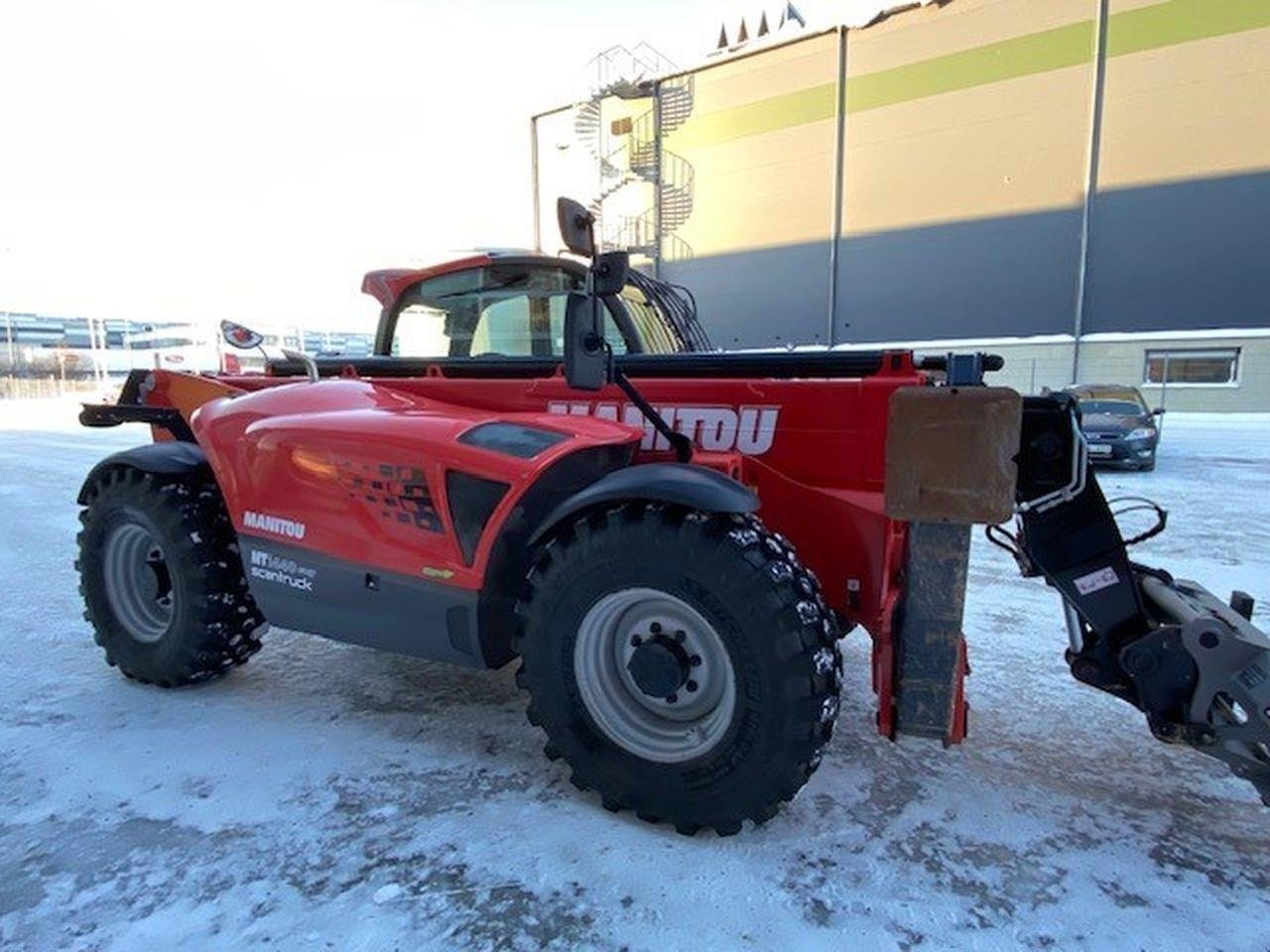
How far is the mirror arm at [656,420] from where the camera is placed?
250 cm

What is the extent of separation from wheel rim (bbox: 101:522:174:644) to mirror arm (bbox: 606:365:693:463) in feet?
7.56

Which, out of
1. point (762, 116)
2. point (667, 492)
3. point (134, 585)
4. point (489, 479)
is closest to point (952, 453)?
point (667, 492)

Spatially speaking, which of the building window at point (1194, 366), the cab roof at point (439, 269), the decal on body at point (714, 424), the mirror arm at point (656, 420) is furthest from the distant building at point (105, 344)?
the building window at point (1194, 366)

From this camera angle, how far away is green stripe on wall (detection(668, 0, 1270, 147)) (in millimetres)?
18922

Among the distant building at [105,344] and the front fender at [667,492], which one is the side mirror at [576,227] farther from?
the distant building at [105,344]

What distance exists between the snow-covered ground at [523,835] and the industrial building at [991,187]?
819 inches

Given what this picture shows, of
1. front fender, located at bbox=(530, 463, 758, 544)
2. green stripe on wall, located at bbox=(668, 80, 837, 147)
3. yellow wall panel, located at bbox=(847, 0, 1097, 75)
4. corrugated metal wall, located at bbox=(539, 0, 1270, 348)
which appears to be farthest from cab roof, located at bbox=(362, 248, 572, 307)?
green stripe on wall, located at bbox=(668, 80, 837, 147)

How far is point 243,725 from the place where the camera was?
9.76 feet

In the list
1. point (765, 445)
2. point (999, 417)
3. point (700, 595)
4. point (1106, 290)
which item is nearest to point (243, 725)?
point (700, 595)

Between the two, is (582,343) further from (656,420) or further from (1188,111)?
(1188,111)

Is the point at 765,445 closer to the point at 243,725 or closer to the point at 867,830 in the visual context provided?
the point at 867,830

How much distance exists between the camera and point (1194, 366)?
2061 cm

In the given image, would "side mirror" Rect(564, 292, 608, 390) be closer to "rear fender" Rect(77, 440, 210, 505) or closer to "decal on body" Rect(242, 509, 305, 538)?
"decal on body" Rect(242, 509, 305, 538)

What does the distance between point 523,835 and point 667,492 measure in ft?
3.56
